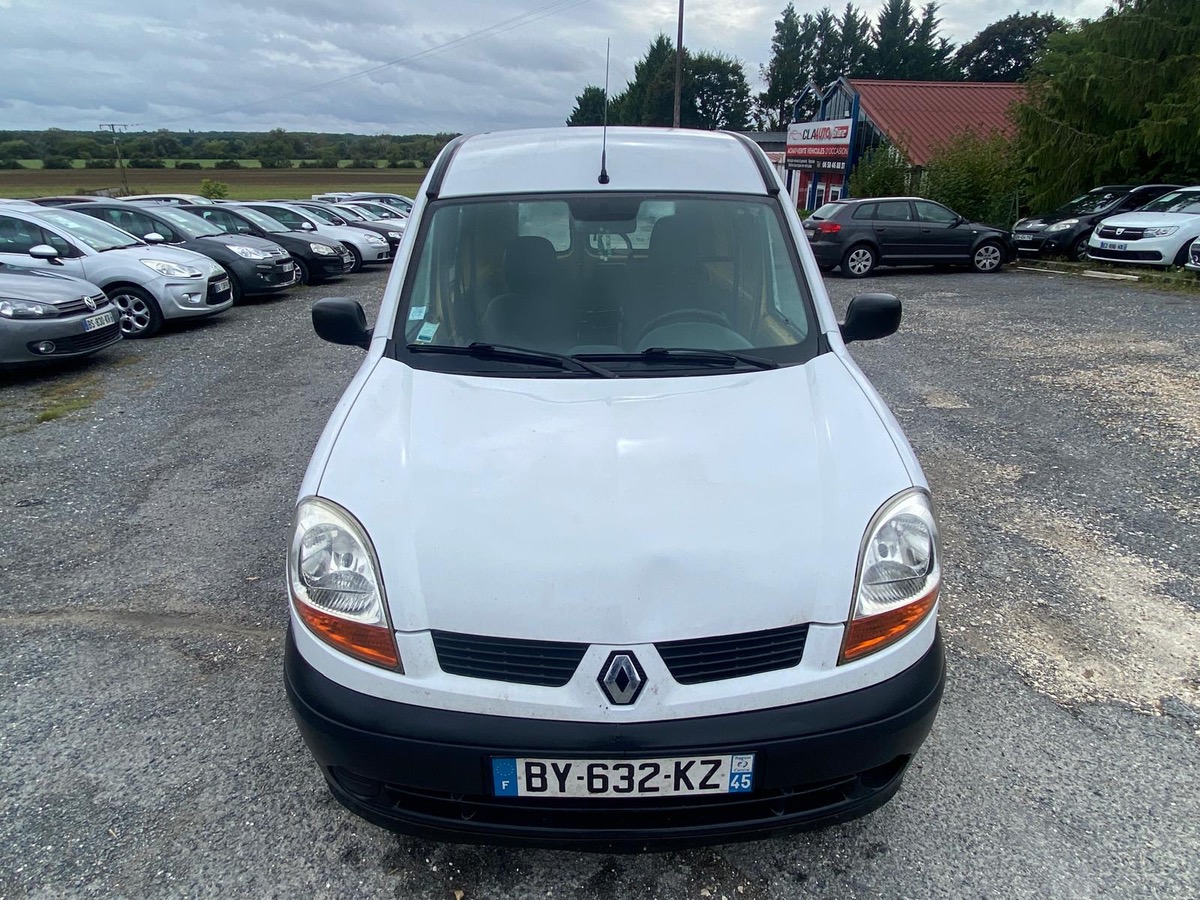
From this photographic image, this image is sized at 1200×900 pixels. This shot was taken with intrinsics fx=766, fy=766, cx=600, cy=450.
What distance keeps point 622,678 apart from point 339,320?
1.97 meters

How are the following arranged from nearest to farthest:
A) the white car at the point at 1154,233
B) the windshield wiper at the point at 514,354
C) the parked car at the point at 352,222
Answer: the windshield wiper at the point at 514,354
the white car at the point at 1154,233
the parked car at the point at 352,222

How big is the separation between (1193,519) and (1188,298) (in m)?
9.86

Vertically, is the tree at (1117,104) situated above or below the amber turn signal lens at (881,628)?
above

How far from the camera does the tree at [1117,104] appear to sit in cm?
1703

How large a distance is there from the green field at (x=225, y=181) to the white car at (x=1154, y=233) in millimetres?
34873

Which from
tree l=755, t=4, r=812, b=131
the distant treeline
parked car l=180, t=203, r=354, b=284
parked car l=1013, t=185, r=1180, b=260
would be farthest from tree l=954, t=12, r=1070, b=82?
parked car l=180, t=203, r=354, b=284

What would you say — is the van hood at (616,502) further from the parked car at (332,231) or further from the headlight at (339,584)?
the parked car at (332,231)

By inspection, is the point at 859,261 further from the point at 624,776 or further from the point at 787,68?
the point at 787,68

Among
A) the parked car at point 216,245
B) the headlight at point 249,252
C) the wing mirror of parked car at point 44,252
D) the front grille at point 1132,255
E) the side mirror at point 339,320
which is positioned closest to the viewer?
the side mirror at point 339,320

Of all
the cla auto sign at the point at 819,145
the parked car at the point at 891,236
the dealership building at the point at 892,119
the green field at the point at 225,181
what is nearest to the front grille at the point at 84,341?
the parked car at the point at 891,236

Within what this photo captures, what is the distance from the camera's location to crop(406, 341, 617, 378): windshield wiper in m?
2.59

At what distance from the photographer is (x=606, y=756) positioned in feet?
5.76

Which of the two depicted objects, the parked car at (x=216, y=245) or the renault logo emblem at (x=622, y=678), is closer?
the renault logo emblem at (x=622, y=678)

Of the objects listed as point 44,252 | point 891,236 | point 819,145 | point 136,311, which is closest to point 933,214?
point 891,236
